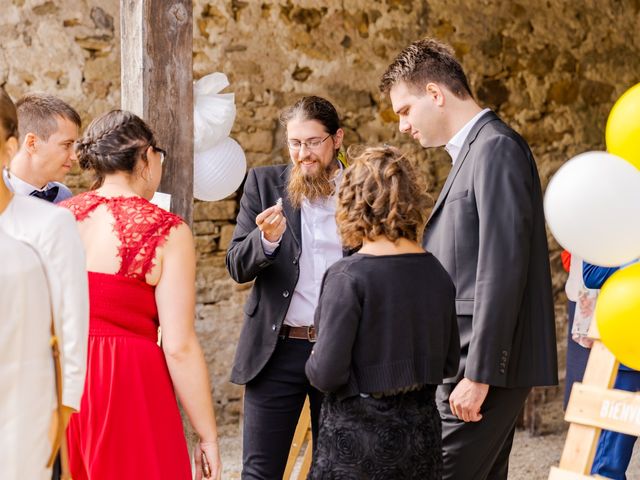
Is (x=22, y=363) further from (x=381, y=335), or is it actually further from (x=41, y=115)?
(x=41, y=115)

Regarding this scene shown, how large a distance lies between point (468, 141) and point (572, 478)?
3.33 ft

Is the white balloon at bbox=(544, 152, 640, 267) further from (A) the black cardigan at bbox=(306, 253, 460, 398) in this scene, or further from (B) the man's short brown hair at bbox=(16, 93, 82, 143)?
(B) the man's short brown hair at bbox=(16, 93, 82, 143)

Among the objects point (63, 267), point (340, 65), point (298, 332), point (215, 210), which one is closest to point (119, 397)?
point (63, 267)

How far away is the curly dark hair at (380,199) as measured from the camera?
2361 mm

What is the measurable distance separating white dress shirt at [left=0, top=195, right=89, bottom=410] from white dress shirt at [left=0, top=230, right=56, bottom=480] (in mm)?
26

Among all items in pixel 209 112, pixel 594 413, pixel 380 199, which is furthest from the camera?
pixel 209 112

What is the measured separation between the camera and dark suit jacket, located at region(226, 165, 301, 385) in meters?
3.01

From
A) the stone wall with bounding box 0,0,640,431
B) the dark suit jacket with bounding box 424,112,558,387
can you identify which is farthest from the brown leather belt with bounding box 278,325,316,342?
the stone wall with bounding box 0,0,640,431

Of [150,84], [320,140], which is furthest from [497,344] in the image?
[150,84]

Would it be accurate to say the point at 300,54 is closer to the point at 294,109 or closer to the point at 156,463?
the point at 294,109

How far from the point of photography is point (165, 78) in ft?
10.2

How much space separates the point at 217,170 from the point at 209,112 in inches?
8.7

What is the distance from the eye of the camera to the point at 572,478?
2.45 m

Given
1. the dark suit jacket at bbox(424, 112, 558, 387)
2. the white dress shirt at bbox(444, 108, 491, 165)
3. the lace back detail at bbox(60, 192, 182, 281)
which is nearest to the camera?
the lace back detail at bbox(60, 192, 182, 281)
